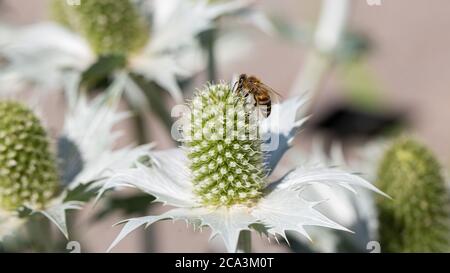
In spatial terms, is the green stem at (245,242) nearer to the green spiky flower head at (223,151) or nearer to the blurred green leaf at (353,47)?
the green spiky flower head at (223,151)

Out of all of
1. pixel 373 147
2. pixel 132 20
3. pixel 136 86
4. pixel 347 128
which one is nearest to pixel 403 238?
pixel 373 147

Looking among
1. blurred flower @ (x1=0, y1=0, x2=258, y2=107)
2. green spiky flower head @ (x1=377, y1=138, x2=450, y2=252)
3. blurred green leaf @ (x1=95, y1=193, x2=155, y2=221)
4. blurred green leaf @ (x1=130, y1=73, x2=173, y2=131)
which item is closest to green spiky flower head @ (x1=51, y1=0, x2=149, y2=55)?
blurred flower @ (x1=0, y1=0, x2=258, y2=107)

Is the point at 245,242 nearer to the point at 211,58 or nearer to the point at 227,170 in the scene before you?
the point at 227,170

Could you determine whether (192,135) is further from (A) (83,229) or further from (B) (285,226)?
(A) (83,229)

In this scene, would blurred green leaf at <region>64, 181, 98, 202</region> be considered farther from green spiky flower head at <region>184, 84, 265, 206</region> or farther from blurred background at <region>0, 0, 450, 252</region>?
blurred background at <region>0, 0, 450, 252</region>

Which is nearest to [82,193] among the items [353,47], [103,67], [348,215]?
[103,67]

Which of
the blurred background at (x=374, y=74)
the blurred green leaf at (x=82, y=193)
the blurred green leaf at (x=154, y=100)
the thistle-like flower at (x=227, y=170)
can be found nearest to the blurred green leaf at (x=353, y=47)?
the blurred background at (x=374, y=74)
